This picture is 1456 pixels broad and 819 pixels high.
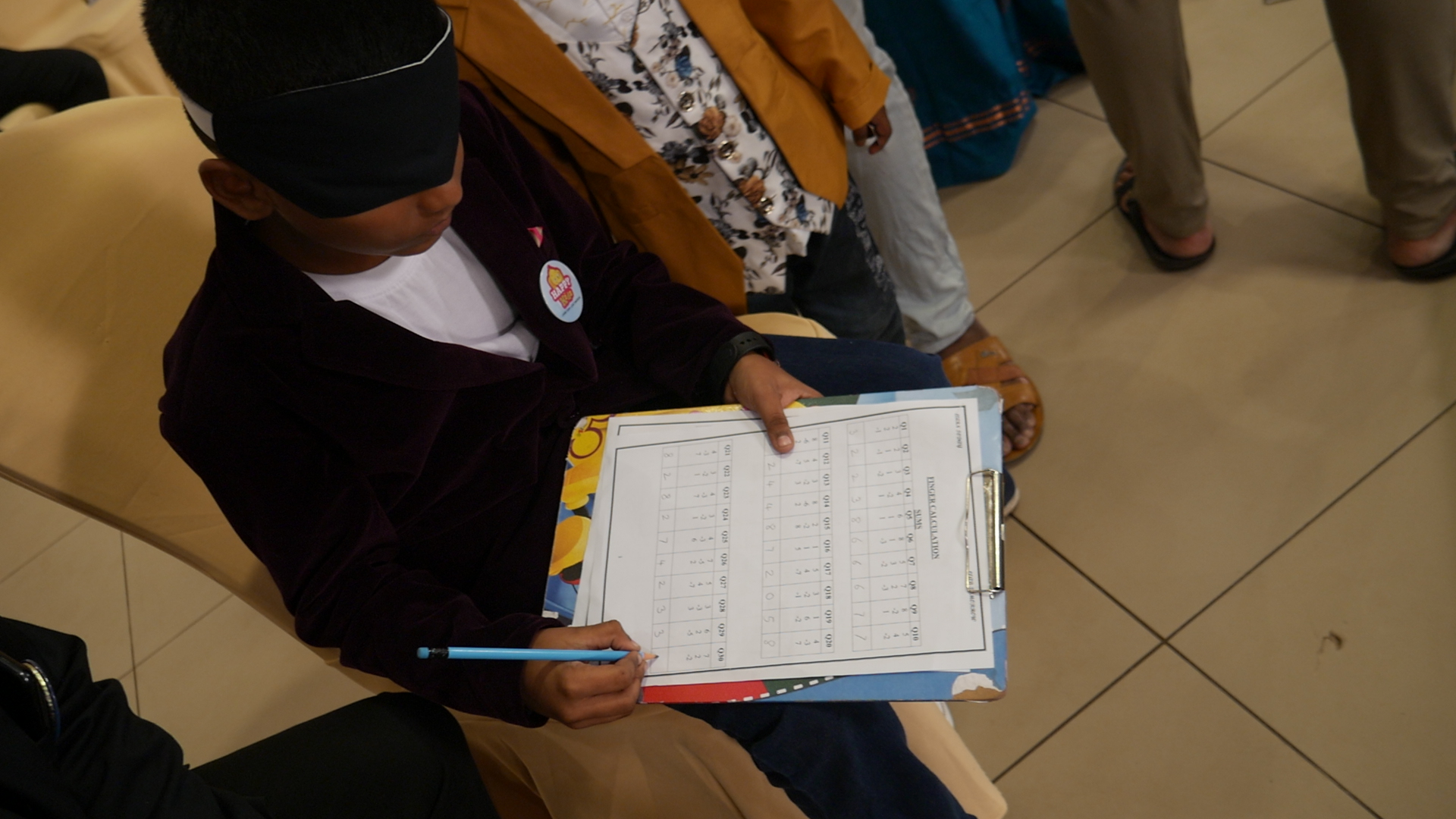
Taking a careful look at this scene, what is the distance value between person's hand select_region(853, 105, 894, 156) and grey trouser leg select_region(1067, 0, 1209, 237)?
361mm

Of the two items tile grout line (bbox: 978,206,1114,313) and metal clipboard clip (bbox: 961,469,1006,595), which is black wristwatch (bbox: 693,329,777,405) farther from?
tile grout line (bbox: 978,206,1114,313)

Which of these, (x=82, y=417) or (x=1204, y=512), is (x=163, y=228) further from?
(x=1204, y=512)

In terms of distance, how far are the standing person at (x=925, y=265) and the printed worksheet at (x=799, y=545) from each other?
2.24 ft

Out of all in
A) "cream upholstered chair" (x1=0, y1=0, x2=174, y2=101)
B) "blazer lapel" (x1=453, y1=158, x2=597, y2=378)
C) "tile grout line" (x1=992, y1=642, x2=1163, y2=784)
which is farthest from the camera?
"cream upholstered chair" (x1=0, y1=0, x2=174, y2=101)

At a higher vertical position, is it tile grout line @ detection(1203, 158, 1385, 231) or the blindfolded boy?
the blindfolded boy

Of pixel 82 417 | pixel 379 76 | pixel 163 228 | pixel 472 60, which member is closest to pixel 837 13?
pixel 472 60

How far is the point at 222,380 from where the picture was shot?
764mm

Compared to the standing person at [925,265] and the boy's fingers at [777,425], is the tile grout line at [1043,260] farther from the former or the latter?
the boy's fingers at [777,425]

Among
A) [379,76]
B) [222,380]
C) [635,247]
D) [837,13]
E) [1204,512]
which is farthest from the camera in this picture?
[1204,512]

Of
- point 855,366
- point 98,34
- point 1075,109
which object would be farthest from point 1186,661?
point 98,34

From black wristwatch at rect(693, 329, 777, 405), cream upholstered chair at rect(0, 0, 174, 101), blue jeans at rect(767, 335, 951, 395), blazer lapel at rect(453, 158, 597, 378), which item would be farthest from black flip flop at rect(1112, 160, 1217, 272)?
cream upholstered chair at rect(0, 0, 174, 101)

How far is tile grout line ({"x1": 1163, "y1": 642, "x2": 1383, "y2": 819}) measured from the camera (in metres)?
1.02

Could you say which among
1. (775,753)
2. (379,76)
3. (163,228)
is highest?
(379,76)

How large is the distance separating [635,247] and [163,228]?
48 cm
